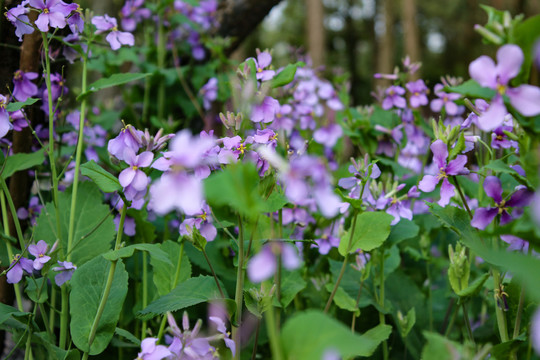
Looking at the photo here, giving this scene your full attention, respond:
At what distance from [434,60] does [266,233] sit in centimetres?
2252

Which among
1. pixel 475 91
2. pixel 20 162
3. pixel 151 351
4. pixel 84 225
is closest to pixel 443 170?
pixel 475 91

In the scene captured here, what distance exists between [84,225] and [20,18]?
67 centimetres

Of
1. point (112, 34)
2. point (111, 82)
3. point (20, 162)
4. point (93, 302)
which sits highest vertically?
point (112, 34)

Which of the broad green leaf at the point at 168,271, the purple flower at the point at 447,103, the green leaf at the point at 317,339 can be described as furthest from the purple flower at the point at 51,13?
the purple flower at the point at 447,103

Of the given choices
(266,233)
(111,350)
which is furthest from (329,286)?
(111,350)

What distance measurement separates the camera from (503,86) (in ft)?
2.84

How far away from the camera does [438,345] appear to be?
835 millimetres

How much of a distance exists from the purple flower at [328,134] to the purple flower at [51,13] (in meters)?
1.42

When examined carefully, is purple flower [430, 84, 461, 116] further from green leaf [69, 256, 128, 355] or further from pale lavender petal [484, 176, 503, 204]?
green leaf [69, 256, 128, 355]

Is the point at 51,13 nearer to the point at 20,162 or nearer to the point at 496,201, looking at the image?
the point at 20,162

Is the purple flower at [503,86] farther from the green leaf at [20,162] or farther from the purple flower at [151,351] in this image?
the green leaf at [20,162]

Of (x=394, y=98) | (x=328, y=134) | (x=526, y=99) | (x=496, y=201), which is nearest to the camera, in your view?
(x=526, y=99)

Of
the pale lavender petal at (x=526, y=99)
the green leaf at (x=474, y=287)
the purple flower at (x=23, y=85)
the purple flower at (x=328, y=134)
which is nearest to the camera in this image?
the pale lavender petal at (x=526, y=99)

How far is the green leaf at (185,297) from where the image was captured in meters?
1.25
